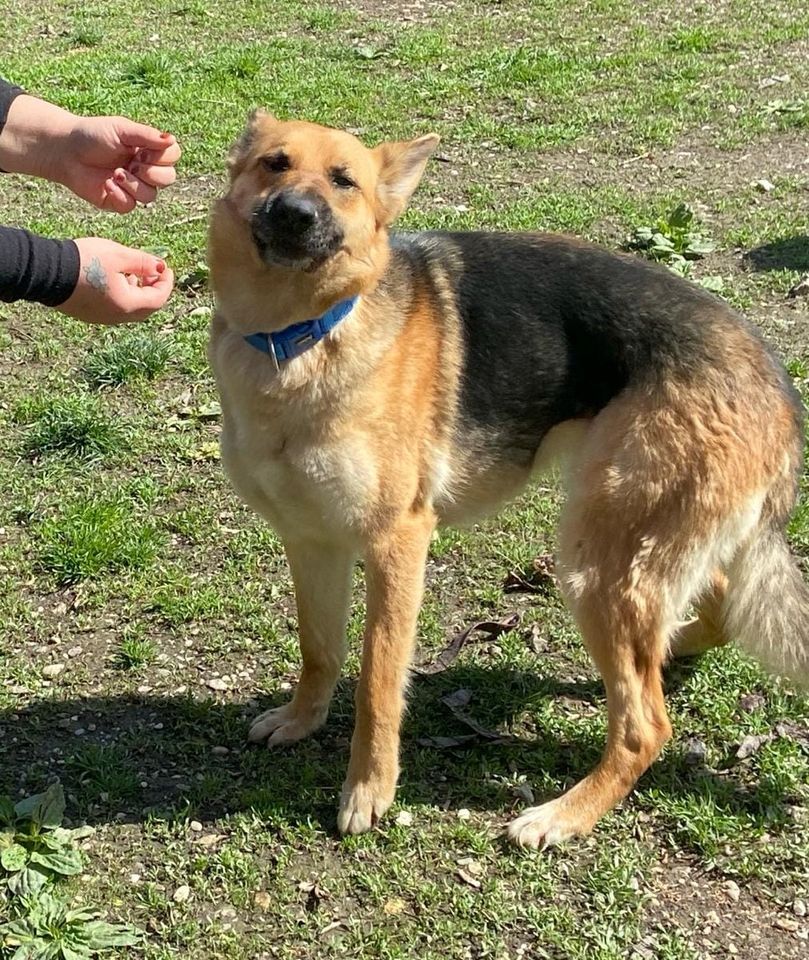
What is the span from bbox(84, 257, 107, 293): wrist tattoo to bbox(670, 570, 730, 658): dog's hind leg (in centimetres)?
234

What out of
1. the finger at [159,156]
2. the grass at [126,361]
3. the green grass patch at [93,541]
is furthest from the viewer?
the grass at [126,361]

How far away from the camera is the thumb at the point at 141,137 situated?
3.48m

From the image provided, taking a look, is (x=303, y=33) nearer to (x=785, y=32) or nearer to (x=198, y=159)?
(x=198, y=159)

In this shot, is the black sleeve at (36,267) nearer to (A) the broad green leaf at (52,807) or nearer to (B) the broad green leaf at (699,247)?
(A) the broad green leaf at (52,807)

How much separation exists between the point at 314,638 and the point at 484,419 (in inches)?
39.4

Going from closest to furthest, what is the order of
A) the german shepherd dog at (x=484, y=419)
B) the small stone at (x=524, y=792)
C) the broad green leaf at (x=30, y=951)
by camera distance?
1. the broad green leaf at (x=30, y=951)
2. the german shepherd dog at (x=484, y=419)
3. the small stone at (x=524, y=792)

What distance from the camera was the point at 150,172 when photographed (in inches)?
141

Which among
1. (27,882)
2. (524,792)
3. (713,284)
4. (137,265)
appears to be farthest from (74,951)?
(713,284)

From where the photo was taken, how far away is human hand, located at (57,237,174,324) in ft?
10.4

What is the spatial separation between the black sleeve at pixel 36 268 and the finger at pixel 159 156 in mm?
558

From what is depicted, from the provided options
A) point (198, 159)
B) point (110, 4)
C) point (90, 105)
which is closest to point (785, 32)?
point (198, 159)

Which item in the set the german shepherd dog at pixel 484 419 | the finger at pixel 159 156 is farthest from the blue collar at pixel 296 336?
the finger at pixel 159 156

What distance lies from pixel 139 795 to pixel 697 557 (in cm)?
201

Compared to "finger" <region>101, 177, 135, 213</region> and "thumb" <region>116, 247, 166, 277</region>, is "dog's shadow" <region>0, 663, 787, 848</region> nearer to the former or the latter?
"thumb" <region>116, 247, 166, 277</region>
